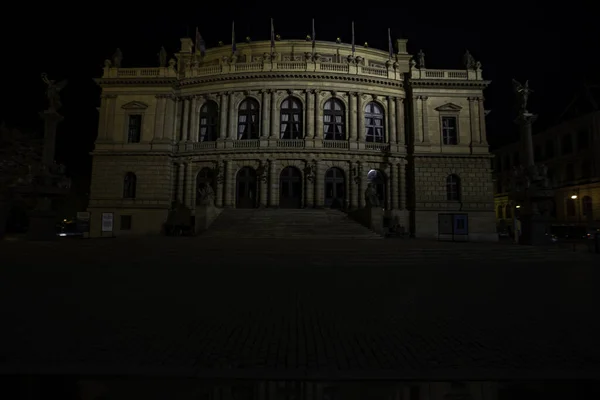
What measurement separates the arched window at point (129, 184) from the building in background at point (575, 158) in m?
42.3

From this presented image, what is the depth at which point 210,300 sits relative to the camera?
7559mm

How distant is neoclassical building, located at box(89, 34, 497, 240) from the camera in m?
37.1

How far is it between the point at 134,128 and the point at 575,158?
55797mm

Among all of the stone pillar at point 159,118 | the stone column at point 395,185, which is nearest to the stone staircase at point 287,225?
the stone column at point 395,185

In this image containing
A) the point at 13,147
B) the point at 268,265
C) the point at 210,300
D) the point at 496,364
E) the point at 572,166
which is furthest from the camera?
the point at 572,166

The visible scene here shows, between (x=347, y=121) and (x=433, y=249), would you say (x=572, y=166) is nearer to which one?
(x=347, y=121)

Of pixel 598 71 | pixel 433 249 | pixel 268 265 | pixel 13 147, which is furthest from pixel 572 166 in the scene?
pixel 13 147

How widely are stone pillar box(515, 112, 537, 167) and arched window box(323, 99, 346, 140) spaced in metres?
17.6

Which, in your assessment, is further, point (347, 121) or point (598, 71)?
point (598, 71)

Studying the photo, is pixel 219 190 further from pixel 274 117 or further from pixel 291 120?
pixel 291 120

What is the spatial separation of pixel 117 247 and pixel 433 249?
16.1 metres

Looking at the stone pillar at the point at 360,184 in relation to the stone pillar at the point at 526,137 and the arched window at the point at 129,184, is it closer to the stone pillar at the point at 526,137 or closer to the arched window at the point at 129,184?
the stone pillar at the point at 526,137

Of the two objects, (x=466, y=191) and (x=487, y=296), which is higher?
(x=466, y=191)

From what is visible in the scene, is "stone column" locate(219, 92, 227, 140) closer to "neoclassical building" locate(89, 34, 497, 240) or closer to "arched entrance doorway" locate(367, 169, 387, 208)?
"neoclassical building" locate(89, 34, 497, 240)
